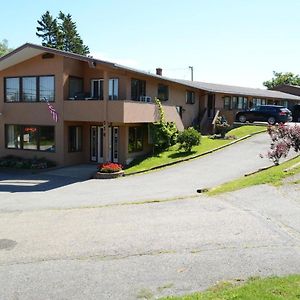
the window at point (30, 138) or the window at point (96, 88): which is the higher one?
the window at point (96, 88)

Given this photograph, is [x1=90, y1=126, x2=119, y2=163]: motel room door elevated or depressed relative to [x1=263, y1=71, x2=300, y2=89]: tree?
depressed

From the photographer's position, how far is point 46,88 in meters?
26.2

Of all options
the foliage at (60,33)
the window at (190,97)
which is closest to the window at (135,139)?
the window at (190,97)

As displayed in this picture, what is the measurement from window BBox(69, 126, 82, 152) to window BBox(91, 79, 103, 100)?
91.5 inches

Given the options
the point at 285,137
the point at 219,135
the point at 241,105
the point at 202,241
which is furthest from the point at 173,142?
the point at 202,241

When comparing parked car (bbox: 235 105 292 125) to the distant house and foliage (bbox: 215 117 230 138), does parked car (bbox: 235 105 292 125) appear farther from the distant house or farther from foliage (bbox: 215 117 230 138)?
the distant house

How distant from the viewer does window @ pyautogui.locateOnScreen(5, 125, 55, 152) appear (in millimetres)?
26281

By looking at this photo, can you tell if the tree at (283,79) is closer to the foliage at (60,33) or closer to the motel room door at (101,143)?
the foliage at (60,33)

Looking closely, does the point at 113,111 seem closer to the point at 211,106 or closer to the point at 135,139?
the point at 135,139

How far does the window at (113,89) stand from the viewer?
1005 inches

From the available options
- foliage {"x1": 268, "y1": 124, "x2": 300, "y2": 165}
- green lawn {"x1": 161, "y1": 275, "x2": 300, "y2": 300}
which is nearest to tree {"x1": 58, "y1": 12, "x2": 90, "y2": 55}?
foliage {"x1": 268, "y1": 124, "x2": 300, "y2": 165}

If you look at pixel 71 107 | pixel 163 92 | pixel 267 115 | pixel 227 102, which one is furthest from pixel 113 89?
pixel 227 102

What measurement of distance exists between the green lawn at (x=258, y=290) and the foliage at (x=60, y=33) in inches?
2859

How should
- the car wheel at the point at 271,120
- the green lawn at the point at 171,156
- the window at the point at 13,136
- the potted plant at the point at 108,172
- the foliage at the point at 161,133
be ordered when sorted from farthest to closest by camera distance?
1. the car wheel at the point at 271,120
2. the window at the point at 13,136
3. the foliage at the point at 161,133
4. the green lawn at the point at 171,156
5. the potted plant at the point at 108,172
